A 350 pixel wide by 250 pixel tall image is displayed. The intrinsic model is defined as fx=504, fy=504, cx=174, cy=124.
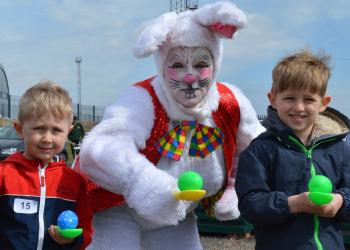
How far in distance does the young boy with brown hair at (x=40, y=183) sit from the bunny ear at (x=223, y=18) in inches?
37.2

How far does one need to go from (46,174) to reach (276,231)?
111cm

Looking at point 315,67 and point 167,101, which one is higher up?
point 315,67

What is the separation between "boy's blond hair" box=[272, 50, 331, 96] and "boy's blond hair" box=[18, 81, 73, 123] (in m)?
1.02

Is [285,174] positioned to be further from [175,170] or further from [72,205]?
[72,205]

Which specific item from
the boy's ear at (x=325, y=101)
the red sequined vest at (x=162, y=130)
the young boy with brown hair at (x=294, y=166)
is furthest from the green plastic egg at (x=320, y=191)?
the red sequined vest at (x=162, y=130)

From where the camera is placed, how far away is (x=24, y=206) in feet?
7.54

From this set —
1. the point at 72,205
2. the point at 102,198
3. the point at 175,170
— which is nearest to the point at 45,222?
the point at 72,205

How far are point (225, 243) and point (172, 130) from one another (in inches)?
125

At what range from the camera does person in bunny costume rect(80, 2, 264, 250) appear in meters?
2.78

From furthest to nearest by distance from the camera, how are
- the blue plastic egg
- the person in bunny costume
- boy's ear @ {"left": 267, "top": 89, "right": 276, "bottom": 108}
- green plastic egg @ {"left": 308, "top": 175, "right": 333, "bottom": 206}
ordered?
the person in bunny costume → boy's ear @ {"left": 267, "top": 89, "right": 276, "bottom": 108} → the blue plastic egg → green plastic egg @ {"left": 308, "top": 175, "right": 333, "bottom": 206}

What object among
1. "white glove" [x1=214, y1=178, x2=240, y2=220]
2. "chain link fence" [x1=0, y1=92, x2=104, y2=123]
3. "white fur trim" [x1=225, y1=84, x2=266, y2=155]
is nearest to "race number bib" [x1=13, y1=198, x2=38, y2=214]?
"white glove" [x1=214, y1=178, x2=240, y2=220]

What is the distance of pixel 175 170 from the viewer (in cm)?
286

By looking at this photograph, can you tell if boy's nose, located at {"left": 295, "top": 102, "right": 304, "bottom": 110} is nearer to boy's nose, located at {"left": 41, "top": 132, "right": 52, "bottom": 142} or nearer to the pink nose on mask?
the pink nose on mask

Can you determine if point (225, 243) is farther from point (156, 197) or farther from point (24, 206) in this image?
point (24, 206)
